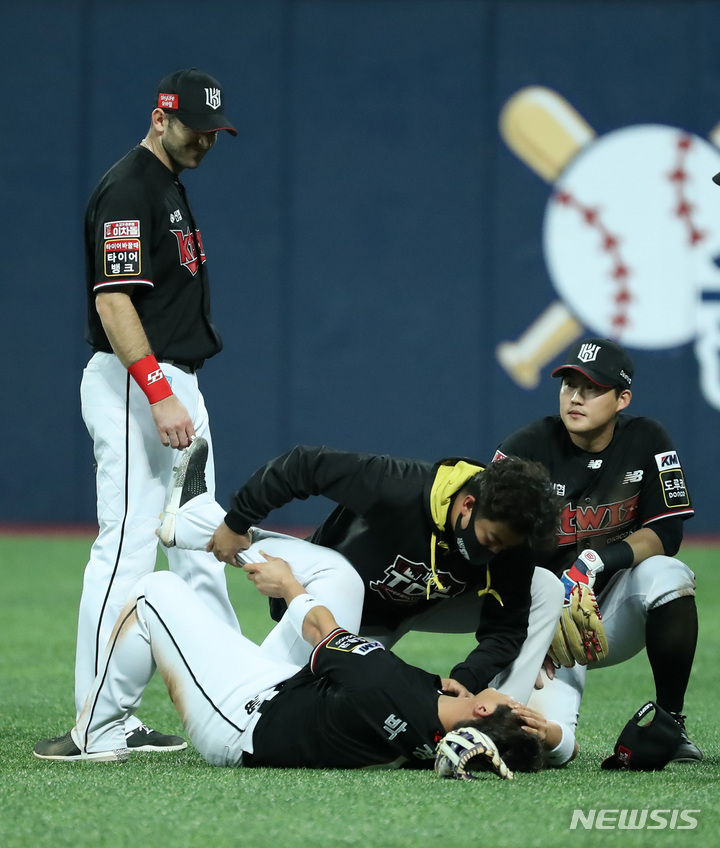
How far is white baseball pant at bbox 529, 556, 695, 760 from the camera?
141 inches

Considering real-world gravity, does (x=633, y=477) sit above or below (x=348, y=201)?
below

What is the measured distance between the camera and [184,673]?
3.28 m

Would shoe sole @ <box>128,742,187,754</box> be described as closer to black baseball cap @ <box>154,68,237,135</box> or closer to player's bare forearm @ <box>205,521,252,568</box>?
player's bare forearm @ <box>205,521,252,568</box>

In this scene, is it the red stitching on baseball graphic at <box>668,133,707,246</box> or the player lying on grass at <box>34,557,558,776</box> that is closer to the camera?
the player lying on grass at <box>34,557,558,776</box>

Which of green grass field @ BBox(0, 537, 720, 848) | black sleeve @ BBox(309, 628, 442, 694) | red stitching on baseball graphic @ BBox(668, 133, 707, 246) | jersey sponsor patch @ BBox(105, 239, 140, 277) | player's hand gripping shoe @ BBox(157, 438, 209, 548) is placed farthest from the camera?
red stitching on baseball graphic @ BBox(668, 133, 707, 246)

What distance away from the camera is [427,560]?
11.3 ft

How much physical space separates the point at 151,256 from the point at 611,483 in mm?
1564

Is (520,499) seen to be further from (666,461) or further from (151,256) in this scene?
(151,256)

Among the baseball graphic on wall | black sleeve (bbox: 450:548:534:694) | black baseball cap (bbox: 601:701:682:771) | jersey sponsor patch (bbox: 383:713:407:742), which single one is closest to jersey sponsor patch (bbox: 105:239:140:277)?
black sleeve (bbox: 450:548:534:694)

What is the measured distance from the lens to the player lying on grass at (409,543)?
325 cm

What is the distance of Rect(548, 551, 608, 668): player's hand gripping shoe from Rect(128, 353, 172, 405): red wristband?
1270 mm

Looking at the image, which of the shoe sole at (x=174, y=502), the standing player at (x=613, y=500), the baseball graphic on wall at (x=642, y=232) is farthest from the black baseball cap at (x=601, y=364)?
the baseball graphic on wall at (x=642, y=232)

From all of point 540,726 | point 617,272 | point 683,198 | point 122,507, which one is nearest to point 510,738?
point 540,726

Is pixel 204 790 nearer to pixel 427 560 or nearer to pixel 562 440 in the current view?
pixel 427 560
